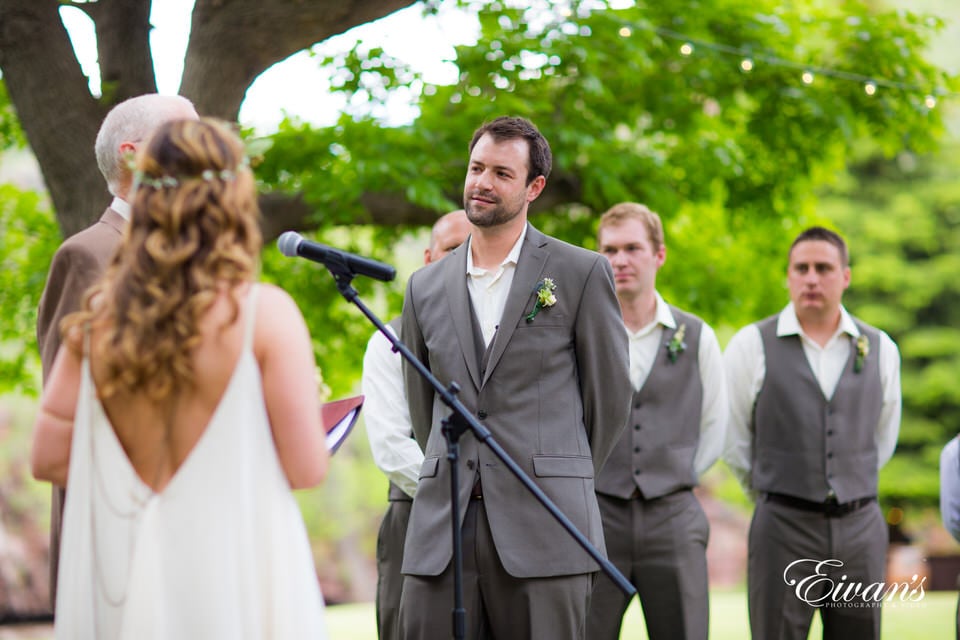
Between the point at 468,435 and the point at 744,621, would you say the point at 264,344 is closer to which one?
the point at 468,435

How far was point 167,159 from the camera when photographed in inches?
103

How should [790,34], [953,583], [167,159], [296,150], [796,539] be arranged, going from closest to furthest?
[167,159]
[796,539]
[296,150]
[790,34]
[953,583]

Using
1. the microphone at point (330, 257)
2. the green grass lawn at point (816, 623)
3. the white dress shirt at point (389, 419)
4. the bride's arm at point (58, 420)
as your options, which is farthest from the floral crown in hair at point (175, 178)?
the green grass lawn at point (816, 623)

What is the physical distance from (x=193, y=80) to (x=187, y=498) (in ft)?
13.3

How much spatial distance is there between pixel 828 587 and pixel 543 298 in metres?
2.58

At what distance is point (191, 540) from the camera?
2.61m

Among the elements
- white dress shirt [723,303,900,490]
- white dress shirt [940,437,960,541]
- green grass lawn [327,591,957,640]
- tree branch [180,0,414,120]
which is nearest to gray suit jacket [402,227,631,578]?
white dress shirt [940,437,960,541]

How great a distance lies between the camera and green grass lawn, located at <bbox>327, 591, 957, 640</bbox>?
9.66 meters

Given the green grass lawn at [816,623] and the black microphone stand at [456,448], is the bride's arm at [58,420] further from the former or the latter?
the green grass lawn at [816,623]

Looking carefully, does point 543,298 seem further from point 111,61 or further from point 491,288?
point 111,61

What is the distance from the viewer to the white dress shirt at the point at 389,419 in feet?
15.3

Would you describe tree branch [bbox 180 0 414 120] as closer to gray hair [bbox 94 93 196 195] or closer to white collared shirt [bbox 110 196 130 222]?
gray hair [bbox 94 93 196 195]

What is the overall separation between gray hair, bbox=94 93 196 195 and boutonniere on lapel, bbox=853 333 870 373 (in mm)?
3713

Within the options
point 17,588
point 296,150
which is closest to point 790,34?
point 296,150
